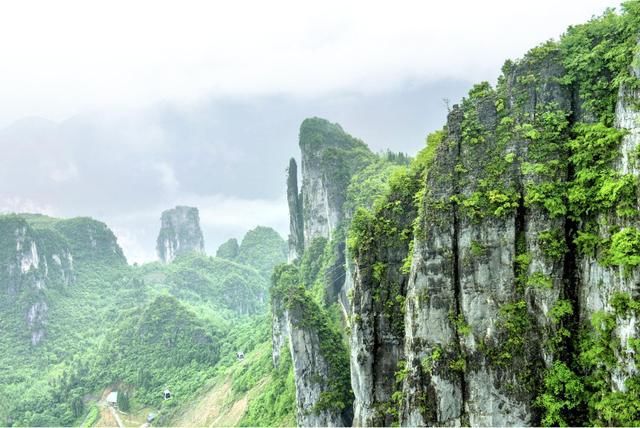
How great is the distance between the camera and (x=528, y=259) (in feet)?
59.7

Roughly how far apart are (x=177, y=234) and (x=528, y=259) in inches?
6948

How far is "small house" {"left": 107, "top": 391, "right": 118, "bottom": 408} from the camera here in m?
76.5

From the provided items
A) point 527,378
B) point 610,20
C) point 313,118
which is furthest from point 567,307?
point 313,118

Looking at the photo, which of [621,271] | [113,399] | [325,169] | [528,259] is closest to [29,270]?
[113,399]

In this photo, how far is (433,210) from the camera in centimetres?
2036

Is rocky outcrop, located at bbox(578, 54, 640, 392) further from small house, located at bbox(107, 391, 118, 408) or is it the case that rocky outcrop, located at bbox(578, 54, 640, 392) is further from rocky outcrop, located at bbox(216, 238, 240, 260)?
rocky outcrop, located at bbox(216, 238, 240, 260)

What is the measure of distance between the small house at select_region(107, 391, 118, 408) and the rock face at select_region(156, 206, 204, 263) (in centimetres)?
10472

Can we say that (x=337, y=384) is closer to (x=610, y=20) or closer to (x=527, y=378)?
(x=527, y=378)

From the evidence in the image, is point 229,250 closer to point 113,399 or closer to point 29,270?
point 29,270

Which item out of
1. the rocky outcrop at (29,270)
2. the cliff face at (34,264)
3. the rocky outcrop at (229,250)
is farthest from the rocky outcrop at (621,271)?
the rocky outcrop at (229,250)

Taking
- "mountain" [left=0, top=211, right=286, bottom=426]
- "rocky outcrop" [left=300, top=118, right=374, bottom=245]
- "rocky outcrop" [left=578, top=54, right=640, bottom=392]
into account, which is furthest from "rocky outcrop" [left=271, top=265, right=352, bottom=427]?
"mountain" [left=0, top=211, right=286, bottom=426]

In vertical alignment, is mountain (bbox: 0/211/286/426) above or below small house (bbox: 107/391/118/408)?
above

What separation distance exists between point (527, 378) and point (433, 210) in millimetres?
7621

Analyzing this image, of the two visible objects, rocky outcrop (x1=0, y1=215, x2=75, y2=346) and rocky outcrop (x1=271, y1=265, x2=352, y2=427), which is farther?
rocky outcrop (x1=0, y1=215, x2=75, y2=346)
